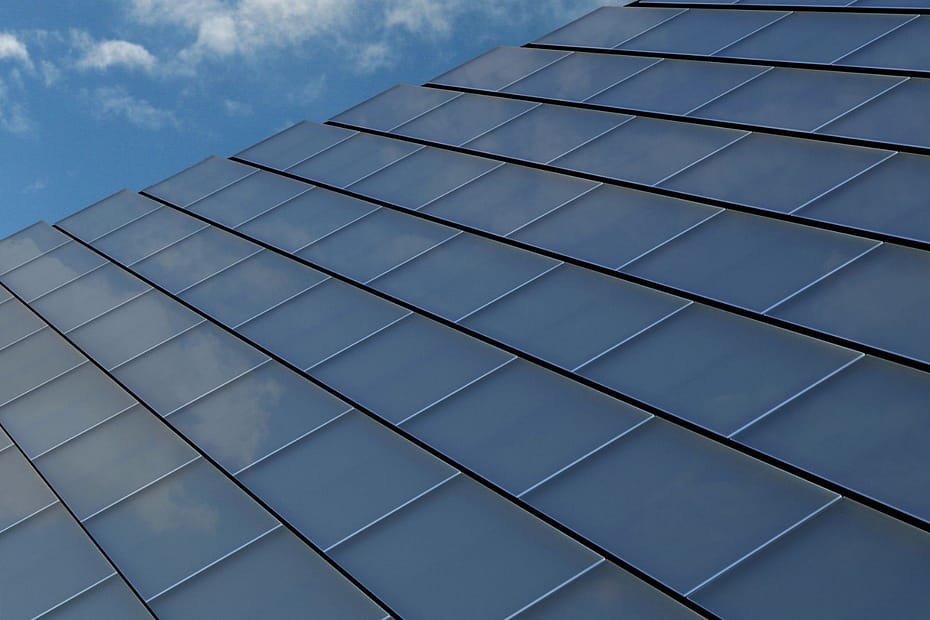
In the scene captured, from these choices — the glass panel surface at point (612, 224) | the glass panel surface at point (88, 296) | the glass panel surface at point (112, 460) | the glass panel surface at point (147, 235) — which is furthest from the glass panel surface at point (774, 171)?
the glass panel surface at point (147, 235)

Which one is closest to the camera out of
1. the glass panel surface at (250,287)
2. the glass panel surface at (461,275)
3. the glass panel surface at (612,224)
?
the glass panel surface at (612,224)

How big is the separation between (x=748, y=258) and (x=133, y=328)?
517 inches

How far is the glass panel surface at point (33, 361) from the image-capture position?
70.9ft

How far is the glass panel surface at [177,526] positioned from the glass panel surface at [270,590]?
0.34m

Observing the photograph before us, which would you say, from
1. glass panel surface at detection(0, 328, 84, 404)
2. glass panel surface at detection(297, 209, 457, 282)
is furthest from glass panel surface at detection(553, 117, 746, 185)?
glass panel surface at detection(0, 328, 84, 404)

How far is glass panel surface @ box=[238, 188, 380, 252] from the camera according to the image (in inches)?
915

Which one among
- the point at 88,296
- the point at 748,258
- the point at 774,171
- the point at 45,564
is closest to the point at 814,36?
the point at 774,171

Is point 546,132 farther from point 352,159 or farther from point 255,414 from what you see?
point 255,414

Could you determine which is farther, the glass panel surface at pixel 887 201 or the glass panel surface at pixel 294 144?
the glass panel surface at pixel 294 144

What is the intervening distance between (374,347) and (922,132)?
374 inches

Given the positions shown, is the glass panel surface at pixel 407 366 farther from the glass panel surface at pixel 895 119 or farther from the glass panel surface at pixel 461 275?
the glass panel surface at pixel 895 119

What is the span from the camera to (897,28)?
20.9 meters

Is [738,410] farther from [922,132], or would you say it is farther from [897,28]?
[897,28]

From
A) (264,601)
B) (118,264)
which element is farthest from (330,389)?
(118,264)
